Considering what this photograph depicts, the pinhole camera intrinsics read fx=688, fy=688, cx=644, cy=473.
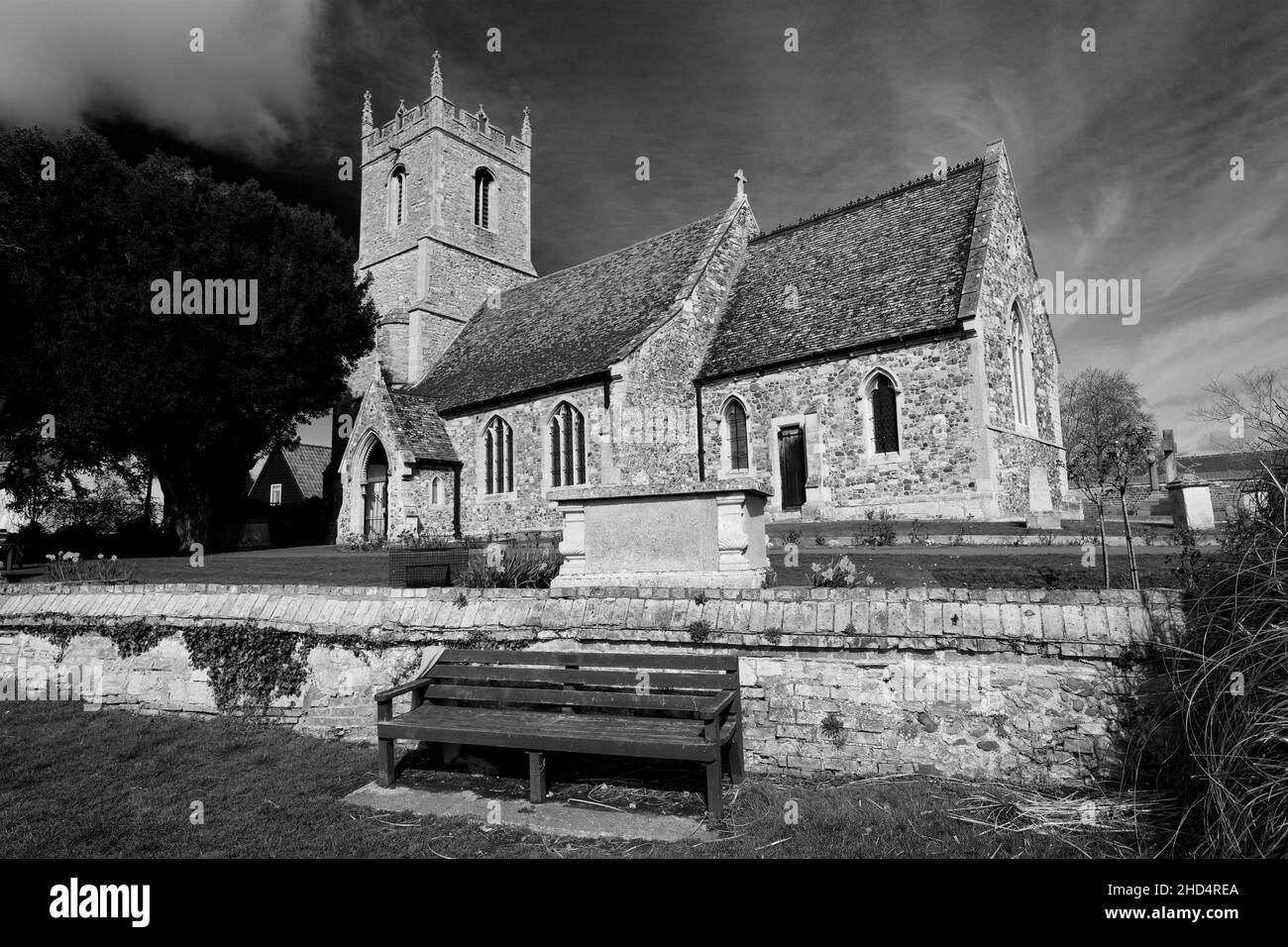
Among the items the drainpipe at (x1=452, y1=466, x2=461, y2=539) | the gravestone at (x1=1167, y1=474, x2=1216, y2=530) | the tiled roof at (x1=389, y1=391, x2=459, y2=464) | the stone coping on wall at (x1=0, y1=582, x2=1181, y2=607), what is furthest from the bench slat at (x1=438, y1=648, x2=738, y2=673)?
the drainpipe at (x1=452, y1=466, x2=461, y2=539)

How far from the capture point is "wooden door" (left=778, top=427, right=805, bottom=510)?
18.3 meters

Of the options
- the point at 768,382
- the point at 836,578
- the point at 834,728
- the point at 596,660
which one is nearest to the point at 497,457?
the point at 768,382

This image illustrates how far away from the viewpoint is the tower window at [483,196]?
34438mm

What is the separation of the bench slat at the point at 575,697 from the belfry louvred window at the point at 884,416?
44.0ft

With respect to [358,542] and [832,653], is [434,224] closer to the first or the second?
[358,542]

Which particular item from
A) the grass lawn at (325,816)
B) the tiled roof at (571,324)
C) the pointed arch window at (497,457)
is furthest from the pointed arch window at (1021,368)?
the grass lawn at (325,816)

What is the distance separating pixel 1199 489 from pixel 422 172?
32.5 metres

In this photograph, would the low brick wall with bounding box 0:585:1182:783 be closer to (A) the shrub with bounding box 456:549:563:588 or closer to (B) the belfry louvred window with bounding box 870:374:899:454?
(A) the shrub with bounding box 456:549:563:588

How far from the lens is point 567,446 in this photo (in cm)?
2172

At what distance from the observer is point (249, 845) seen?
13.6ft

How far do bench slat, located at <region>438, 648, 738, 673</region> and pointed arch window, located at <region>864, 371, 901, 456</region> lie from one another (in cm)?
1306

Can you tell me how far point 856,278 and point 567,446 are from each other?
387 inches
